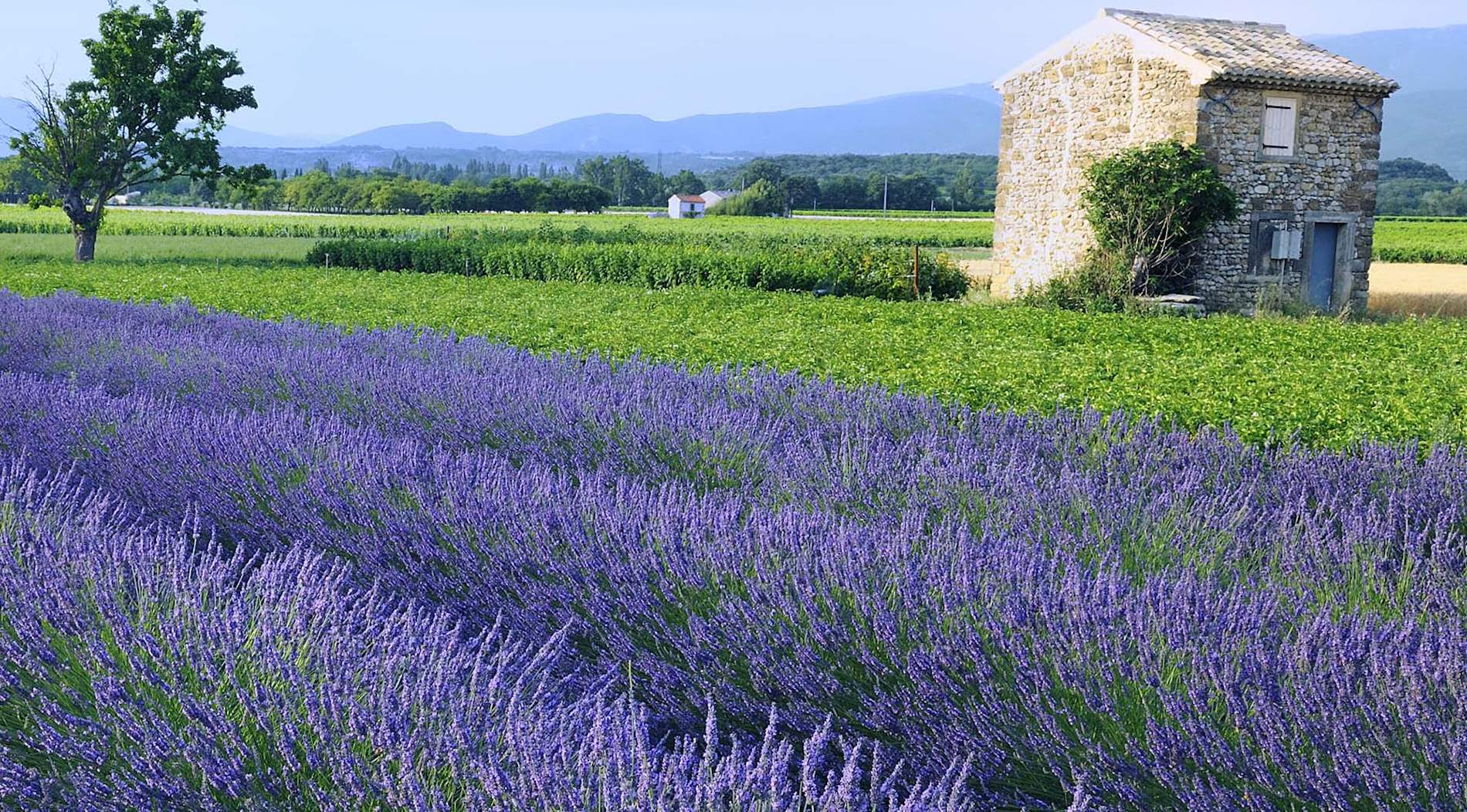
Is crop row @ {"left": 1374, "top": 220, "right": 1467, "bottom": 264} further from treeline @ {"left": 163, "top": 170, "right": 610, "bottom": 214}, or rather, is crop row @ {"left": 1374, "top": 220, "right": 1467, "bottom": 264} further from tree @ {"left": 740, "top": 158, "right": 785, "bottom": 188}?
tree @ {"left": 740, "top": 158, "right": 785, "bottom": 188}

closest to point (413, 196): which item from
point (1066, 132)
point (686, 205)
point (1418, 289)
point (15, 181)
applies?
point (15, 181)

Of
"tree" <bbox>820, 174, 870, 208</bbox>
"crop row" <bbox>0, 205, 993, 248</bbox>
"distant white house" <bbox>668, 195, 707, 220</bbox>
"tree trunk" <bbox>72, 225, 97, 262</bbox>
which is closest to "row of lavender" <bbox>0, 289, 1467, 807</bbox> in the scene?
"tree trunk" <bbox>72, 225, 97, 262</bbox>

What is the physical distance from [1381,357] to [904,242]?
33.8 meters

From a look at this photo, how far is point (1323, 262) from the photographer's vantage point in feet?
59.6

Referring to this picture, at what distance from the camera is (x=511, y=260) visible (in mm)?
24062

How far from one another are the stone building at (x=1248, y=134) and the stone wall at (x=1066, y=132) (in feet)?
0.08

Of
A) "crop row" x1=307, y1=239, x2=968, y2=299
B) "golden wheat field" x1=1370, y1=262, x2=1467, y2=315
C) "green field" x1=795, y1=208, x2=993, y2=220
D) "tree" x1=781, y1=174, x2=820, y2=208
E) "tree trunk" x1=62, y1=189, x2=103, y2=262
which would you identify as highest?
"tree" x1=781, y1=174, x2=820, y2=208

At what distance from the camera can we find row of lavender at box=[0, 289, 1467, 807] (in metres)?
2.37

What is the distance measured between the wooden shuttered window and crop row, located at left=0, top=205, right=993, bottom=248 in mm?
17820

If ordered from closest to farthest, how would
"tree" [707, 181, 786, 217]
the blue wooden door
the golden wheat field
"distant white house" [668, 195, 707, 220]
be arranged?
the blue wooden door, the golden wheat field, "tree" [707, 181, 786, 217], "distant white house" [668, 195, 707, 220]

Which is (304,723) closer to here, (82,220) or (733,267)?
(733,267)

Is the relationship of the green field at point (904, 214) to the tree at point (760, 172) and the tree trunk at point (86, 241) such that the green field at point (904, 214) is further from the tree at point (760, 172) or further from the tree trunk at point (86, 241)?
the tree trunk at point (86, 241)

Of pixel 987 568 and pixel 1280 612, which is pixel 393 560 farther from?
pixel 1280 612

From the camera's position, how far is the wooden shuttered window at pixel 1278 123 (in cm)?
1753
